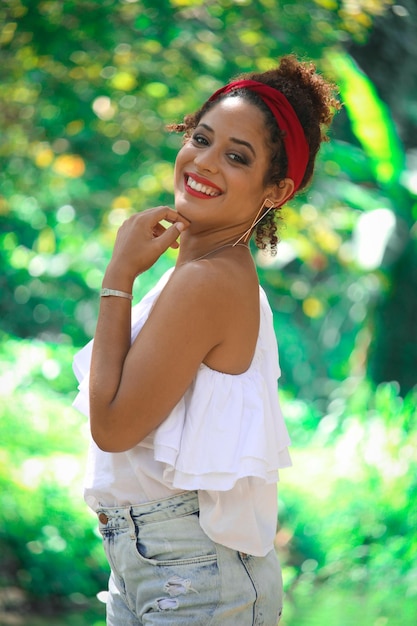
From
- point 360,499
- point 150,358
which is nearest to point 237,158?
point 150,358

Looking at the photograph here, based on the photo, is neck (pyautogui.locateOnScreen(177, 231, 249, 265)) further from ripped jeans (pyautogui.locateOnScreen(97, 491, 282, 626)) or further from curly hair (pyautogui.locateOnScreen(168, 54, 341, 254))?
ripped jeans (pyautogui.locateOnScreen(97, 491, 282, 626))

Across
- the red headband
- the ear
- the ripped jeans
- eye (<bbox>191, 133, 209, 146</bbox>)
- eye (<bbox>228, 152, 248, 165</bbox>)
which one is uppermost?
the red headband

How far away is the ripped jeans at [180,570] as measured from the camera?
1530mm

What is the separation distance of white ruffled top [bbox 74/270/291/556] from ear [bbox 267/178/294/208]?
353 millimetres

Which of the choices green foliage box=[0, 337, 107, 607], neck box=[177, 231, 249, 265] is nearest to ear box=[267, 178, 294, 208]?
neck box=[177, 231, 249, 265]

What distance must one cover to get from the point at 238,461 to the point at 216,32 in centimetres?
252

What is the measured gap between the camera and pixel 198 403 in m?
1.53

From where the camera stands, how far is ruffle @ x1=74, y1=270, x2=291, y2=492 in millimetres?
1504

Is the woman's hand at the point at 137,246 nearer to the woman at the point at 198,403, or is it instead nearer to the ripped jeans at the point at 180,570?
the woman at the point at 198,403

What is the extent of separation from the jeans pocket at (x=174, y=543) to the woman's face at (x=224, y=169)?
58 centimetres

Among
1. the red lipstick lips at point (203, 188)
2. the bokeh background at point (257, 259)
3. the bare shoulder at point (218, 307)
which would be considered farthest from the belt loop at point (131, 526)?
the bokeh background at point (257, 259)

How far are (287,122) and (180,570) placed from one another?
34.6 inches

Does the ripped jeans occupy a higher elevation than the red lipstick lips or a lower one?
lower

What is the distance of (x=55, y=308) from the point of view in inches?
152
